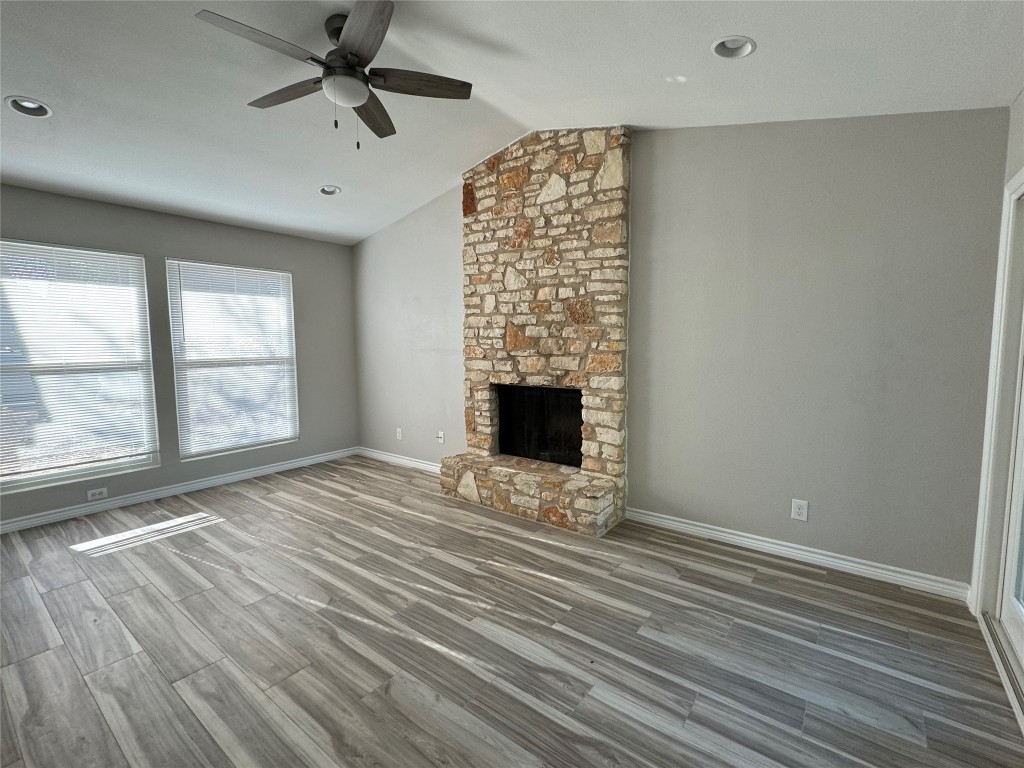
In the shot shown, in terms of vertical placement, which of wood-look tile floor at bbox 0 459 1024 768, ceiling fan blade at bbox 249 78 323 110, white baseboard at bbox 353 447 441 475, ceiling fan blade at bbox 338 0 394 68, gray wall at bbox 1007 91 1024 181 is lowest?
wood-look tile floor at bbox 0 459 1024 768

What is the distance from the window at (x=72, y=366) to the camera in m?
3.48

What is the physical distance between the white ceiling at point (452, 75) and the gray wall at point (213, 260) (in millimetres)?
248

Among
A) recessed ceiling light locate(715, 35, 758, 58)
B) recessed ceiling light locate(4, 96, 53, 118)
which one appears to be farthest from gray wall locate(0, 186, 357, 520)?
recessed ceiling light locate(715, 35, 758, 58)

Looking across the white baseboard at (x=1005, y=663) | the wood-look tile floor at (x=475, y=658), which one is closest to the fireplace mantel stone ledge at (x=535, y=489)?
the wood-look tile floor at (x=475, y=658)

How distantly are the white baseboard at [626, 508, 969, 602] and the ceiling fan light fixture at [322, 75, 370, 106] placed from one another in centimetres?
321

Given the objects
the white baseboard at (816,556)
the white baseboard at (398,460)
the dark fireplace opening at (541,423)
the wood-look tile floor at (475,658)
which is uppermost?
the dark fireplace opening at (541,423)

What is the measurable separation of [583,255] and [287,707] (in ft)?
10.5

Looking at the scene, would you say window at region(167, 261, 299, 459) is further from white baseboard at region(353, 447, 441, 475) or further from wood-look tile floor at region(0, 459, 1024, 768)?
wood-look tile floor at region(0, 459, 1024, 768)

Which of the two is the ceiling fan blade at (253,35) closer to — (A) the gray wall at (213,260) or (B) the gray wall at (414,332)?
(B) the gray wall at (414,332)

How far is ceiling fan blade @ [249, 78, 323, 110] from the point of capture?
2.22m

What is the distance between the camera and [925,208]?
8.45 ft

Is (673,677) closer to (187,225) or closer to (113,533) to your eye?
(113,533)

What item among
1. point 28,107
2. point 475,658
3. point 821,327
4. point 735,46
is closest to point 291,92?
point 28,107

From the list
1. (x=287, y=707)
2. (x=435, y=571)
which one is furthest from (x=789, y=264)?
(x=287, y=707)
